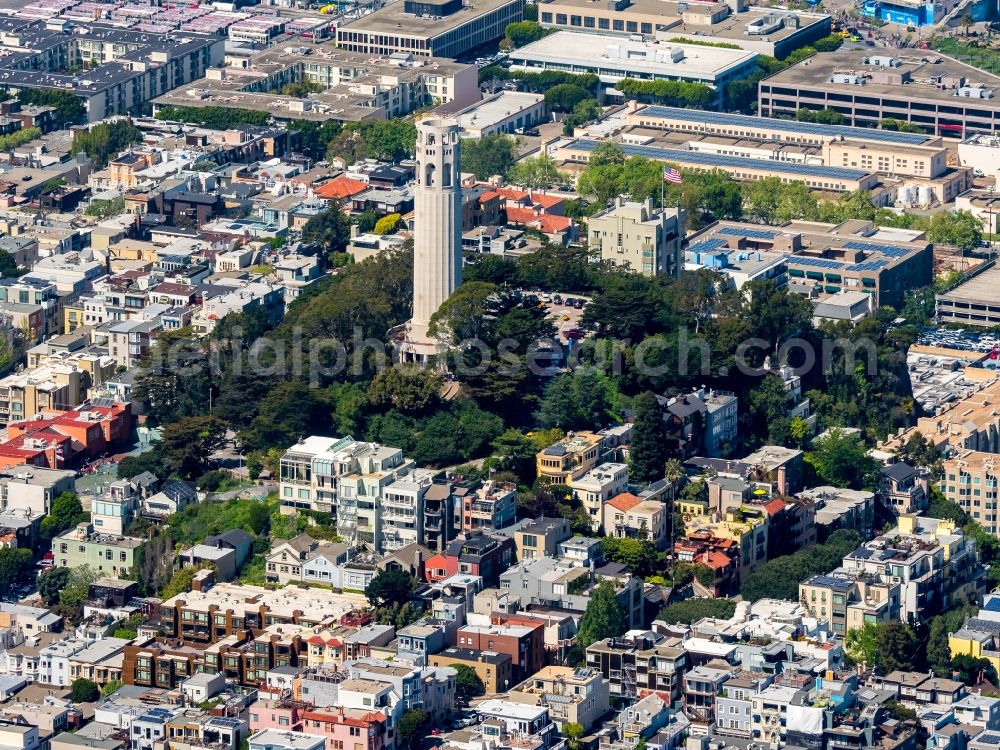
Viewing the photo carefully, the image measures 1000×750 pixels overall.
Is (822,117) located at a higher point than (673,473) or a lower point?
lower

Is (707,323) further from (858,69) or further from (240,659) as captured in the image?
(858,69)

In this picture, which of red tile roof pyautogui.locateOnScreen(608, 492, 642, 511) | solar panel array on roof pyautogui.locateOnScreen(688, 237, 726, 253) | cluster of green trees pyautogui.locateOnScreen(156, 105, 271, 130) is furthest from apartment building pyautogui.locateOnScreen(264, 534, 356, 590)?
cluster of green trees pyautogui.locateOnScreen(156, 105, 271, 130)

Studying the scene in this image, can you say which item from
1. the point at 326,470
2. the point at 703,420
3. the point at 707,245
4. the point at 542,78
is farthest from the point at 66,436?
the point at 542,78

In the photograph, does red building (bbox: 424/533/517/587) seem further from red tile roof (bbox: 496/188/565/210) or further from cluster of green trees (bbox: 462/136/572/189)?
cluster of green trees (bbox: 462/136/572/189)

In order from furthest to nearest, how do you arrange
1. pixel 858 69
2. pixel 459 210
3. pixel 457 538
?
pixel 858 69, pixel 459 210, pixel 457 538

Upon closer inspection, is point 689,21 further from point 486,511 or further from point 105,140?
point 486,511

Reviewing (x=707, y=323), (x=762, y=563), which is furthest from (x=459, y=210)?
(x=762, y=563)
